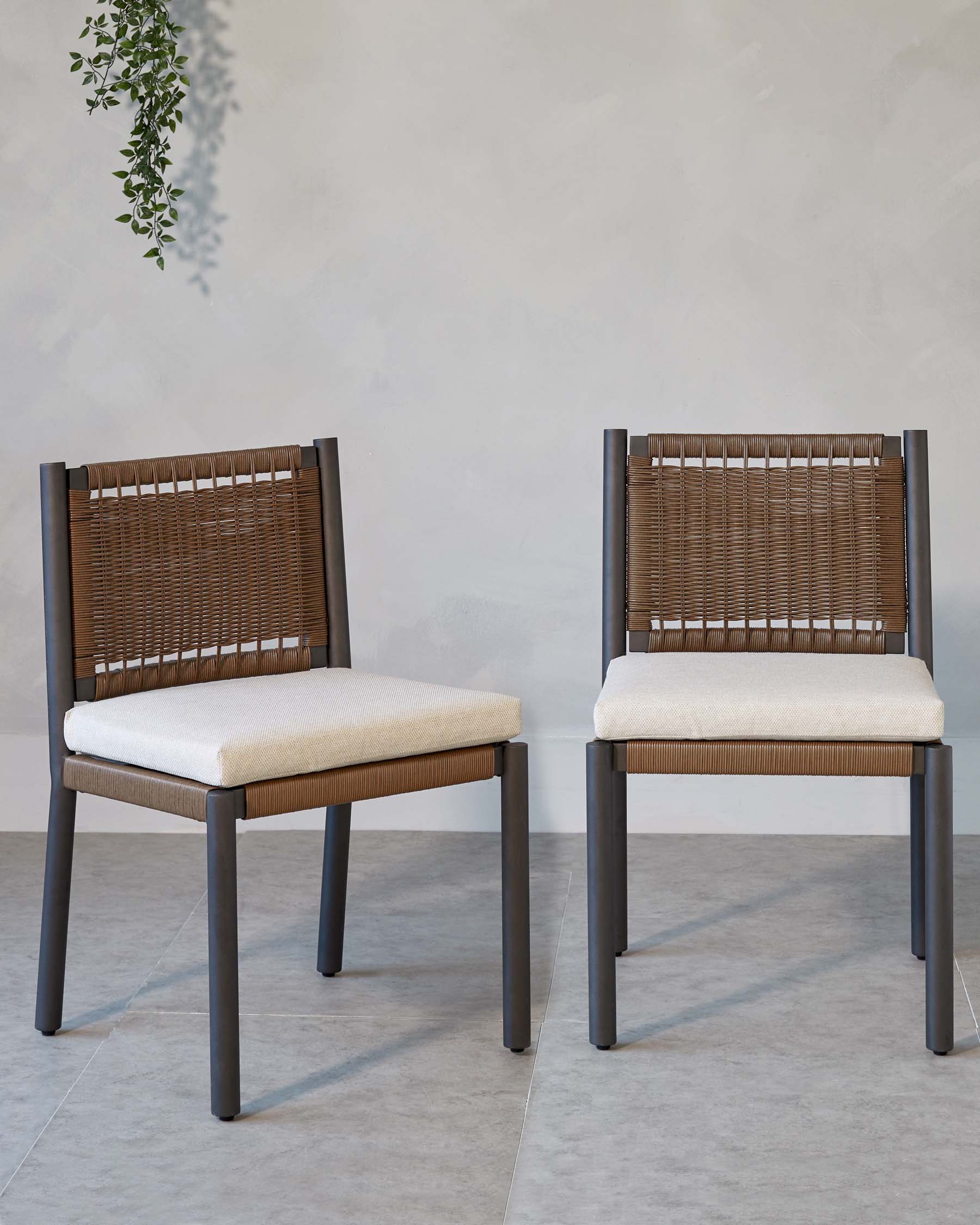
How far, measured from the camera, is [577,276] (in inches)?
113

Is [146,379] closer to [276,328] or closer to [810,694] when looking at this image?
[276,328]

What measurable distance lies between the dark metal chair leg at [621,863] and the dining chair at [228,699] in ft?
1.16

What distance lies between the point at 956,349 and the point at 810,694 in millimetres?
1160

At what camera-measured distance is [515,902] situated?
1945mm

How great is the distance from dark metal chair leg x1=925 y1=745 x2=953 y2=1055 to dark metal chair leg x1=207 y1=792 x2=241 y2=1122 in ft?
2.74

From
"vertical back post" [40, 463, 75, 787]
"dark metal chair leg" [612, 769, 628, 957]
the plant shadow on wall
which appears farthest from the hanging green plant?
"dark metal chair leg" [612, 769, 628, 957]

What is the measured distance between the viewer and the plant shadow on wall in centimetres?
284

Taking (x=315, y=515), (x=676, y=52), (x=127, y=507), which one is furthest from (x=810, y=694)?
(x=676, y=52)

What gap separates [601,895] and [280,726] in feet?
1.53

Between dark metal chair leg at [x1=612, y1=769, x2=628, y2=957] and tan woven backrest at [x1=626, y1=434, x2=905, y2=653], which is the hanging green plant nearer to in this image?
tan woven backrest at [x1=626, y1=434, x2=905, y2=653]

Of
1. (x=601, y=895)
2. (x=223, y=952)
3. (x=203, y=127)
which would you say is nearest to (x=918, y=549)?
(x=601, y=895)

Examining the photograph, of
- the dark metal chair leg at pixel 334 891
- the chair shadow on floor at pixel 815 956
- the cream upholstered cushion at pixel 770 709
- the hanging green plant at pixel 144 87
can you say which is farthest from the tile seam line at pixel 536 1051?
the hanging green plant at pixel 144 87

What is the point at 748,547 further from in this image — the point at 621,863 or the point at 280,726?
Answer: the point at 280,726

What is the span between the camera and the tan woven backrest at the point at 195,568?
2021 millimetres
